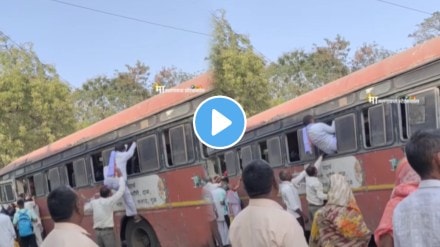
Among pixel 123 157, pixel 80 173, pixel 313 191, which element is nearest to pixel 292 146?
pixel 313 191

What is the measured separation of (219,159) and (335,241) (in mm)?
7436

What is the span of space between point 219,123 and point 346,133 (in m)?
2.01

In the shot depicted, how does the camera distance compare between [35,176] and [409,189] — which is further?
[35,176]

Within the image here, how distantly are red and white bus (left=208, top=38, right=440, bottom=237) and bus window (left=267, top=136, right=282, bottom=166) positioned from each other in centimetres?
30

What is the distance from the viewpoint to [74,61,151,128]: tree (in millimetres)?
11516

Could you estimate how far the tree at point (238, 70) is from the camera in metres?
9.05

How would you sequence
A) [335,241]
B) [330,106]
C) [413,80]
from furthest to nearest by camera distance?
[330,106] → [413,80] → [335,241]

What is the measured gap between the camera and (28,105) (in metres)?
14.8

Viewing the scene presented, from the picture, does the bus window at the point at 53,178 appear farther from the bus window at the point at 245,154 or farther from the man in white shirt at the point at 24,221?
the bus window at the point at 245,154

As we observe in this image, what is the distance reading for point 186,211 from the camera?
924 cm

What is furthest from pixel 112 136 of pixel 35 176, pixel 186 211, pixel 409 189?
pixel 409 189

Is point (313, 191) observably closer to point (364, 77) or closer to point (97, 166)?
point (364, 77)

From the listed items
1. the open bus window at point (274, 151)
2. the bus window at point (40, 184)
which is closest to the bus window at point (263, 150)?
the open bus window at point (274, 151)

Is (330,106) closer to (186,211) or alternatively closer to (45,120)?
(186,211)
